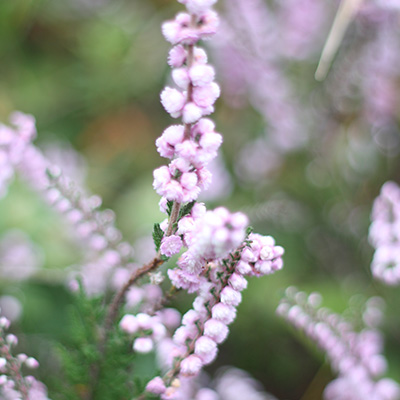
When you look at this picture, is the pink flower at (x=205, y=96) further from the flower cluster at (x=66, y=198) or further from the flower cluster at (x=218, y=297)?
the flower cluster at (x=66, y=198)

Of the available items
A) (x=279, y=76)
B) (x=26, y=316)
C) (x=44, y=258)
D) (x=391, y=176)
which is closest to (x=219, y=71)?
(x=279, y=76)

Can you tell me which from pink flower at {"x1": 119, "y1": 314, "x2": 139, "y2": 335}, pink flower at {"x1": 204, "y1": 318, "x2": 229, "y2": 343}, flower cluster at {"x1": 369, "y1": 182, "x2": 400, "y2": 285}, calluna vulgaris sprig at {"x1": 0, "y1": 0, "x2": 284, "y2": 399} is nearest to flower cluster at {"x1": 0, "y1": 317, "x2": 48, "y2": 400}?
calluna vulgaris sprig at {"x1": 0, "y1": 0, "x2": 284, "y2": 399}

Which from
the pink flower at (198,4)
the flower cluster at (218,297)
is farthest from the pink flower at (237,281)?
the pink flower at (198,4)

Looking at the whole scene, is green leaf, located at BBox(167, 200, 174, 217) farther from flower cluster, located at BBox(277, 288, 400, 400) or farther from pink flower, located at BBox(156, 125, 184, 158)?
flower cluster, located at BBox(277, 288, 400, 400)

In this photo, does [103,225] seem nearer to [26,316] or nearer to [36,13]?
[26,316]

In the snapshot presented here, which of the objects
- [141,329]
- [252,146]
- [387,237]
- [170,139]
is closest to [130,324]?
[141,329]

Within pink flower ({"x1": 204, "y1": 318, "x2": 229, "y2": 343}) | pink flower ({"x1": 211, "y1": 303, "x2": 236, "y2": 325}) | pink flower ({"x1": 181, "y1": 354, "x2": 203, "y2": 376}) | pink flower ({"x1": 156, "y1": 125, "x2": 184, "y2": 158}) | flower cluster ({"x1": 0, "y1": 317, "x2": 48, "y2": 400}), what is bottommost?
flower cluster ({"x1": 0, "y1": 317, "x2": 48, "y2": 400})
